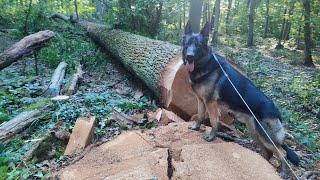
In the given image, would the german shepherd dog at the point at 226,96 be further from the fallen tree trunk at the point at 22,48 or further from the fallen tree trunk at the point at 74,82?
the fallen tree trunk at the point at 22,48

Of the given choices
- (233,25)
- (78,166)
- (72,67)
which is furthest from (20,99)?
(233,25)

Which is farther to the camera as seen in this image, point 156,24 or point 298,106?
point 156,24

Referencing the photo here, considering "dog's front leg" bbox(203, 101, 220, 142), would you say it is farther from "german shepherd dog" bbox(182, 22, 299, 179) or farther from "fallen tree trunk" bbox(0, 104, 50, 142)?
"fallen tree trunk" bbox(0, 104, 50, 142)

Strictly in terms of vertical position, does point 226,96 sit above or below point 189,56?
below

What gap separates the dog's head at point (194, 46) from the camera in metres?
3.31

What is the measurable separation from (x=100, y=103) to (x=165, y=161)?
2.51 meters

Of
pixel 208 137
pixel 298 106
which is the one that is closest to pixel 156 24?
pixel 298 106

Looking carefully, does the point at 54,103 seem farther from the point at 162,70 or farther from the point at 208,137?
the point at 208,137

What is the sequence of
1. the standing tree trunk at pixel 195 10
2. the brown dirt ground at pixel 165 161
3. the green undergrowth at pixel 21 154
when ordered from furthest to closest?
the standing tree trunk at pixel 195 10 < the green undergrowth at pixel 21 154 < the brown dirt ground at pixel 165 161

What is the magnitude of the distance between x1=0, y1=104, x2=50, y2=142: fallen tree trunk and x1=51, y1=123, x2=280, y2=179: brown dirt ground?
141cm

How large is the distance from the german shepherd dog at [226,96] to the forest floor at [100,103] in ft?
1.31

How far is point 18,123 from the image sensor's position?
387cm

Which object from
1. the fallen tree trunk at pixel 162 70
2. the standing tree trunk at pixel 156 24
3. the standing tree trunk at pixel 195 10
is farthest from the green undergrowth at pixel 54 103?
the standing tree trunk at pixel 195 10

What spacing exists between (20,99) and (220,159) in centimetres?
424
